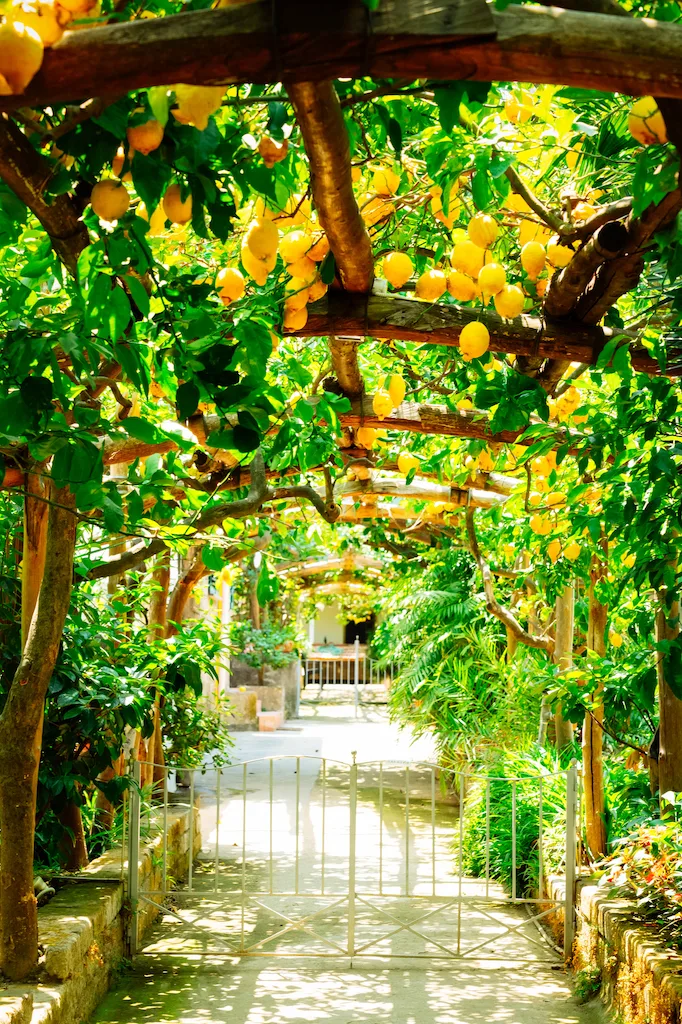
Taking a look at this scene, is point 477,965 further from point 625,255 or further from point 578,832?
point 625,255

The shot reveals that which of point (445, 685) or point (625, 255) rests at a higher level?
point (625, 255)

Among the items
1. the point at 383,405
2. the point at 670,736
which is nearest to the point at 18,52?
the point at 383,405

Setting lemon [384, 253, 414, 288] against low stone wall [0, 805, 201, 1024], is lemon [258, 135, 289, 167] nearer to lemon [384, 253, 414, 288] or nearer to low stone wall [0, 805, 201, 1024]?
lemon [384, 253, 414, 288]

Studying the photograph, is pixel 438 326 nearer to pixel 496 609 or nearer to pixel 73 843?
pixel 73 843

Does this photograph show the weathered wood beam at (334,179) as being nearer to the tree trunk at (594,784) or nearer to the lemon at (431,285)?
the lemon at (431,285)

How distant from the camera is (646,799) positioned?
5.27m

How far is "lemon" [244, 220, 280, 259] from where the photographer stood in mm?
2031

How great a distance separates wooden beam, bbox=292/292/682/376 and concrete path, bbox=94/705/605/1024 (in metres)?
2.63

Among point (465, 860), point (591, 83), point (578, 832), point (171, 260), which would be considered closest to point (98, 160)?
point (591, 83)

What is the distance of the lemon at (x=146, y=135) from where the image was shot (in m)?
1.65

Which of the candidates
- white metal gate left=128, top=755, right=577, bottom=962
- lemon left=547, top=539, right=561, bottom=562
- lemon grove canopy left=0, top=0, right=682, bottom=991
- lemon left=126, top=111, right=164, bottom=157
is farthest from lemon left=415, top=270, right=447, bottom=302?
white metal gate left=128, top=755, right=577, bottom=962

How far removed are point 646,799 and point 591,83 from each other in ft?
15.1

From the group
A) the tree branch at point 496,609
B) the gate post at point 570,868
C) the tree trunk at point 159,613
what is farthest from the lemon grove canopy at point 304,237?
the tree trunk at point 159,613

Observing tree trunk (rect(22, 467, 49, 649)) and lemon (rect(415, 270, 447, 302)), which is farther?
tree trunk (rect(22, 467, 49, 649))
